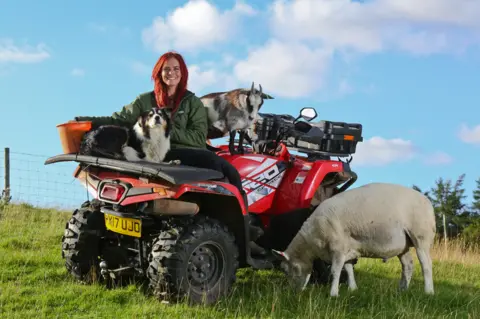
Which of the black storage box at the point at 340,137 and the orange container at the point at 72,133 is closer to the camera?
the orange container at the point at 72,133

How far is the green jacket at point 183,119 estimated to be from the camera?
606cm

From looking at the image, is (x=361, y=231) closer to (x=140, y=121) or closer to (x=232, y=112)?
(x=232, y=112)

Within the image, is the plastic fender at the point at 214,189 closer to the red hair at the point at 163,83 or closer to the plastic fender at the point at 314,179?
the red hair at the point at 163,83

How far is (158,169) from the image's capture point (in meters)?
5.00

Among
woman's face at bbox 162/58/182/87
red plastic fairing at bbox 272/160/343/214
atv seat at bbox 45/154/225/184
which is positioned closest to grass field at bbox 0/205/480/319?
red plastic fairing at bbox 272/160/343/214

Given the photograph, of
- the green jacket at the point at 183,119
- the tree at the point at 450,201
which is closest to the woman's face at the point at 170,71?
the green jacket at the point at 183,119

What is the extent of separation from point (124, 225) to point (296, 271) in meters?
2.32

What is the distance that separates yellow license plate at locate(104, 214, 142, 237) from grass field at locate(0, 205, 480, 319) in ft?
2.39

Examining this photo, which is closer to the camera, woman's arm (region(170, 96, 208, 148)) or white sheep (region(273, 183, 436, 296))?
woman's arm (region(170, 96, 208, 148))

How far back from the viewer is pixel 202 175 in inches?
206

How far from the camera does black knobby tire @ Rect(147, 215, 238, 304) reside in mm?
5133

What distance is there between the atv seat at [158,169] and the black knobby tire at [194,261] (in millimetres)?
462

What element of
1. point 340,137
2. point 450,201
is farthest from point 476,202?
point 340,137

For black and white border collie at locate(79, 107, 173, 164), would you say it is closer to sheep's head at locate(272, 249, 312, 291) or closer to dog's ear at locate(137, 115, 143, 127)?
dog's ear at locate(137, 115, 143, 127)
